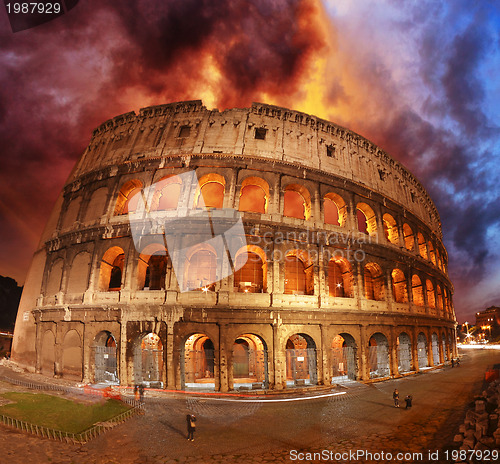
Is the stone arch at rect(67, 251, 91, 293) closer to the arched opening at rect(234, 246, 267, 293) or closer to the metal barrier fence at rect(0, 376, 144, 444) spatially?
the metal barrier fence at rect(0, 376, 144, 444)

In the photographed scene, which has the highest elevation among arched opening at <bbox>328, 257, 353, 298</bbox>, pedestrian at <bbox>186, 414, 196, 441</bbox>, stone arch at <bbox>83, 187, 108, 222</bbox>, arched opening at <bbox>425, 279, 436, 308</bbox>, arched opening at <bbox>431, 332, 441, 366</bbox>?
stone arch at <bbox>83, 187, 108, 222</bbox>

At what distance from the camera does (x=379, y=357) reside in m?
20.4

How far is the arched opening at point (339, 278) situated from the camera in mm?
20312

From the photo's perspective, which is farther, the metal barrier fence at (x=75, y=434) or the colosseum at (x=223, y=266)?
the colosseum at (x=223, y=266)

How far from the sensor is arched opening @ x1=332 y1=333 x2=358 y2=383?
59.8ft

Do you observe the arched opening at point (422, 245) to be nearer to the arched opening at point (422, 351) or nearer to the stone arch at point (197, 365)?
the arched opening at point (422, 351)

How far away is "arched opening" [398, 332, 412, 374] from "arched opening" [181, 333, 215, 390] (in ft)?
46.1

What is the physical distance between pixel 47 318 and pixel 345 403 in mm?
19066

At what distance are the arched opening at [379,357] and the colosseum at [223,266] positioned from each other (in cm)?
13

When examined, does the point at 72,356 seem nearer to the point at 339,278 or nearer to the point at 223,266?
the point at 223,266

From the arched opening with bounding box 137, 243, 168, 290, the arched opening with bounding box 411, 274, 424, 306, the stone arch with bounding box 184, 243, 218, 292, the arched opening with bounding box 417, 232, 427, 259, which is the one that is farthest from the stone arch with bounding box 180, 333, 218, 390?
the arched opening with bounding box 417, 232, 427, 259

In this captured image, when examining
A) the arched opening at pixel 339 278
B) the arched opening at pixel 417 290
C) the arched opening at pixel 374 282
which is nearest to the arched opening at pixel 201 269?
the arched opening at pixel 339 278

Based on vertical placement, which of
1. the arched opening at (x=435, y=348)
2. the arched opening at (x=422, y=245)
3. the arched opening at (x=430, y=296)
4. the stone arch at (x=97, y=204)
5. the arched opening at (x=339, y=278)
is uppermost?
the stone arch at (x=97, y=204)

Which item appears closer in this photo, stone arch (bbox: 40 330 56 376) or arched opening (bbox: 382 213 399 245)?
stone arch (bbox: 40 330 56 376)
